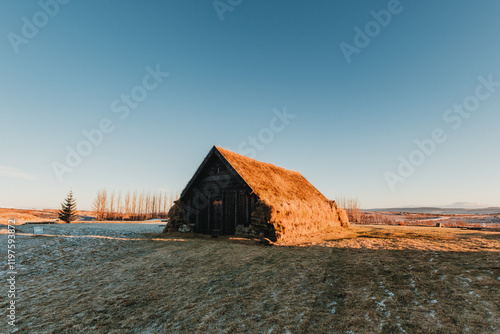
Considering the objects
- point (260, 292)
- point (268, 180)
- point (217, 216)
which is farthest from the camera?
point (268, 180)

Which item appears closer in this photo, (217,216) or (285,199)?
(285,199)

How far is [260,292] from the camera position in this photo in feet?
21.8

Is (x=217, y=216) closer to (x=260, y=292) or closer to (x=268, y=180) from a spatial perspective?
(x=268, y=180)

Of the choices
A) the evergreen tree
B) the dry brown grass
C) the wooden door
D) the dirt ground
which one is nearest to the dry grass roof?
the dry brown grass

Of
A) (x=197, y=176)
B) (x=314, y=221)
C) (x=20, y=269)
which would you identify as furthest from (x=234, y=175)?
(x=20, y=269)

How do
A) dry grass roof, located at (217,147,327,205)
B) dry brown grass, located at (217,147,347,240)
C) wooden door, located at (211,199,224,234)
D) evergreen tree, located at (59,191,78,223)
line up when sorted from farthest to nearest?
evergreen tree, located at (59,191,78,223), wooden door, located at (211,199,224,234), dry grass roof, located at (217,147,327,205), dry brown grass, located at (217,147,347,240)

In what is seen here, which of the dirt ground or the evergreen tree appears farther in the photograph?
the evergreen tree

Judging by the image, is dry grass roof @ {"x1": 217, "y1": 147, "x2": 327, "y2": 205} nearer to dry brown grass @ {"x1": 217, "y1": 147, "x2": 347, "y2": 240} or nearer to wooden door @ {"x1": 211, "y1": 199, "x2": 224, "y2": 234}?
dry brown grass @ {"x1": 217, "y1": 147, "x2": 347, "y2": 240}

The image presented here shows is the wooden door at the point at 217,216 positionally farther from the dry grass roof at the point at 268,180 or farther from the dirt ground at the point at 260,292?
the dirt ground at the point at 260,292

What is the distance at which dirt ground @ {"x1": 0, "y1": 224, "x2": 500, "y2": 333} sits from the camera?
4980mm

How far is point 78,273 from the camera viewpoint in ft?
28.1

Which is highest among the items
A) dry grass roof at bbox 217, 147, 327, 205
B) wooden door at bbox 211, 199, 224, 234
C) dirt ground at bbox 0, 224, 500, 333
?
dry grass roof at bbox 217, 147, 327, 205

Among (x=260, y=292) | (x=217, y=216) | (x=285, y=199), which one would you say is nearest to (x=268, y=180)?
(x=285, y=199)

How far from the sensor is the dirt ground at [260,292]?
4.98 meters
